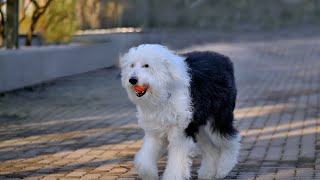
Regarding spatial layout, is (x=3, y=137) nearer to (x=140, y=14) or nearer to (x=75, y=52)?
(x=75, y=52)

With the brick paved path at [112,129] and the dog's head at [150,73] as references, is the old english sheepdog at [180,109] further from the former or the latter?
the brick paved path at [112,129]

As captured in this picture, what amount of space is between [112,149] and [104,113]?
11.1 feet

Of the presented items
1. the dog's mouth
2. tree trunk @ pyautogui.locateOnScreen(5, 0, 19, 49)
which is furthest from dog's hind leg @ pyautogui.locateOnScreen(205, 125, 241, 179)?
tree trunk @ pyautogui.locateOnScreen(5, 0, 19, 49)

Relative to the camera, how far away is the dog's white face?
5961 millimetres

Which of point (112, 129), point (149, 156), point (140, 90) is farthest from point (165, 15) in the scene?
point (140, 90)

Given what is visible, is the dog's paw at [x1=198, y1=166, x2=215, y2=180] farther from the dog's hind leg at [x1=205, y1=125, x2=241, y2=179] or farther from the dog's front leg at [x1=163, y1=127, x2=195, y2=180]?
the dog's front leg at [x1=163, y1=127, x2=195, y2=180]

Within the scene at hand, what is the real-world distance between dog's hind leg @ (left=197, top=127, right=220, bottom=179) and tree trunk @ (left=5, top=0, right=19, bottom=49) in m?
10.8

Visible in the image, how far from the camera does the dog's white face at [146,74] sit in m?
5.96

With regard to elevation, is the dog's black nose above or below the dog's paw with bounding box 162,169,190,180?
above

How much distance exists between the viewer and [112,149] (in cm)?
863

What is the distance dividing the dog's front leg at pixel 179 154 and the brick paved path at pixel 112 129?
2.77ft

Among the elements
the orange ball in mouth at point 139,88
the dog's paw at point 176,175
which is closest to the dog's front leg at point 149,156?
the dog's paw at point 176,175

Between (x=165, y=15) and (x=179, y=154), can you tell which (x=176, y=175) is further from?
(x=165, y=15)

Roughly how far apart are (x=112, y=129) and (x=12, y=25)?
7.72 m
